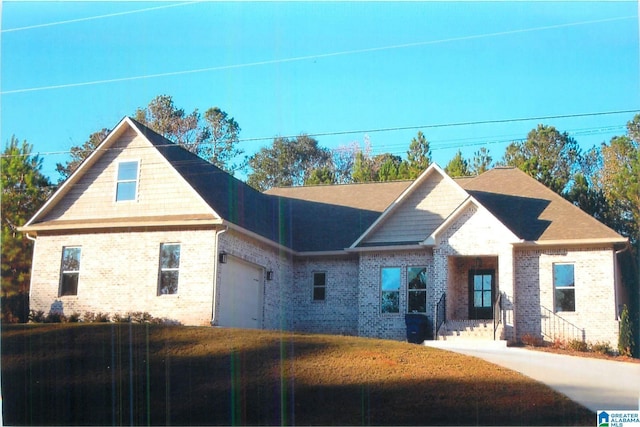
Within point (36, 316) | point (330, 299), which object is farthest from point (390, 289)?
point (36, 316)

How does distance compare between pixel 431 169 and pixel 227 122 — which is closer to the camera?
pixel 431 169

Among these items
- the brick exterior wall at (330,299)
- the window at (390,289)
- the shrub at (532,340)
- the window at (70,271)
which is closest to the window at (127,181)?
the window at (70,271)

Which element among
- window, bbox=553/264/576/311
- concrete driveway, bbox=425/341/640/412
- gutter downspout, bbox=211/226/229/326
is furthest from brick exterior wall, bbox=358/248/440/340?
gutter downspout, bbox=211/226/229/326

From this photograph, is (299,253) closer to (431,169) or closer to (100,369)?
(431,169)

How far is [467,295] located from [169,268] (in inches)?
366

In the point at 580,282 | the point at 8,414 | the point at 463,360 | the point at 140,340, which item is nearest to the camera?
the point at 8,414

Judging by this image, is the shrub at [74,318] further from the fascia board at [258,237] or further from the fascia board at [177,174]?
the fascia board at [258,237]

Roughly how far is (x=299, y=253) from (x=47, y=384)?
11.8m

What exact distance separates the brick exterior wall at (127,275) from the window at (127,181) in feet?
4.16

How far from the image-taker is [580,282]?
24.5 metres

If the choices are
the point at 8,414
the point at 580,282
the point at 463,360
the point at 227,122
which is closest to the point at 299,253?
the point at 580,282

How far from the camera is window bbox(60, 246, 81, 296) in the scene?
25391mm

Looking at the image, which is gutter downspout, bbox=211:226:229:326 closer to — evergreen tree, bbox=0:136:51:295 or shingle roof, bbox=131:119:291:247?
shingle roof, bbox=131:119:291:247

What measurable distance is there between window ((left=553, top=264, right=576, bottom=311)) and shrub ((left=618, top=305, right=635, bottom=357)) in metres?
1.50
